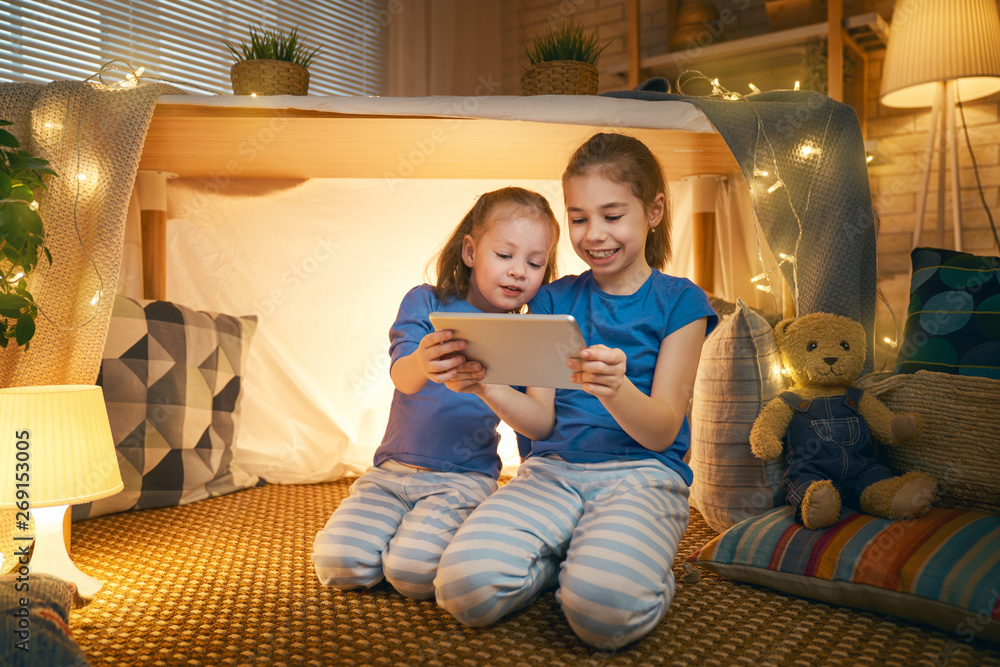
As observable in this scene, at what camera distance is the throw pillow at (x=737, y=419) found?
1.06m

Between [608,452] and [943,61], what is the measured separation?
1267 millimetres

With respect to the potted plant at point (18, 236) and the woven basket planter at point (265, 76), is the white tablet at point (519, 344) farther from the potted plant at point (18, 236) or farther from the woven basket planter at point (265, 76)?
the woven basket planter at point (265, 76)

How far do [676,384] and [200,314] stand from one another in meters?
0.99

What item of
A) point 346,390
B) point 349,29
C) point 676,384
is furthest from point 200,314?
point 349,29

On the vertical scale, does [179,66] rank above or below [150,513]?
above

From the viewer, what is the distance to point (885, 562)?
0.82 metres

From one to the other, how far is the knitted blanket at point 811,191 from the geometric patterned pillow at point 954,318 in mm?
83

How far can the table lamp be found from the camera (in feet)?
2.82

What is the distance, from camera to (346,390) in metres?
1.68

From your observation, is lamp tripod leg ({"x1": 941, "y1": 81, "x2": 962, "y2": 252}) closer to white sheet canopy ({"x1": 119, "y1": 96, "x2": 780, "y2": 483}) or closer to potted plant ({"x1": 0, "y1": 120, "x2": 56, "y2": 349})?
white sheet canopy ({"x1": 119, "y1": 96, "x2": 780, "y2": 483})

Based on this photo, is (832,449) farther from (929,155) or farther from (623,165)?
(929,155)

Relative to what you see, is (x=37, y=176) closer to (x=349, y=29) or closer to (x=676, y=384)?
(x=676, y=384)

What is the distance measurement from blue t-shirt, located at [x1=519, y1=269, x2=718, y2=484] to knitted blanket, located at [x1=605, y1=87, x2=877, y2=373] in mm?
287

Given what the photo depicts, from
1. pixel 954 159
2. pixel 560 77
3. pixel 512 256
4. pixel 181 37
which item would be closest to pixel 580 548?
pixel 512 256
